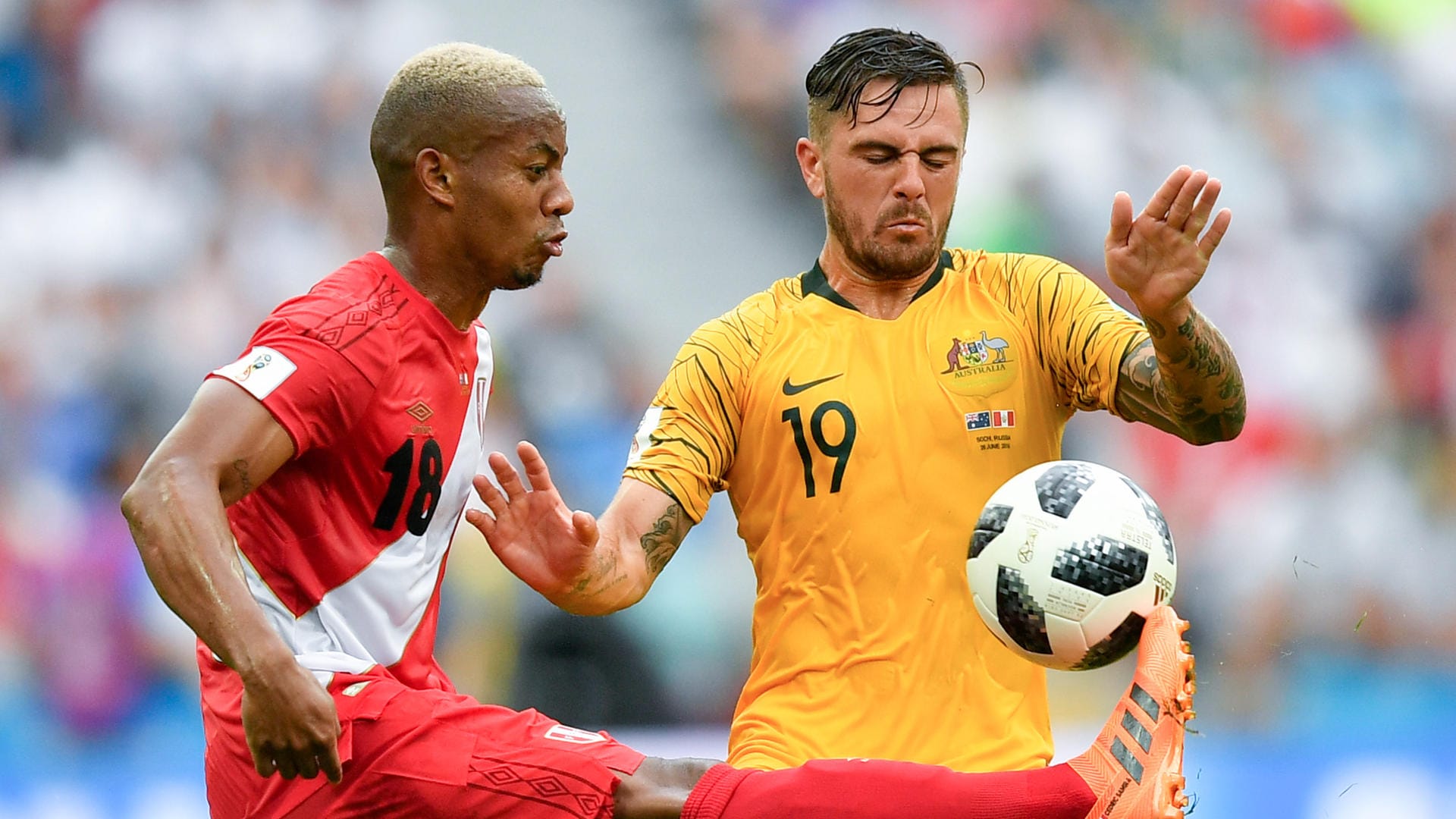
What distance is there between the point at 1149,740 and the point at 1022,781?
0.31 m

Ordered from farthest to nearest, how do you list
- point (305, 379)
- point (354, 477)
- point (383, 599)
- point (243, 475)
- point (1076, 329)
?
point (1076, 329) < point (383, 599) < point (354, 477) < point (305, 379) < point (243, 475)

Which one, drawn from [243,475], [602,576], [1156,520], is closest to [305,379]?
[243,475]

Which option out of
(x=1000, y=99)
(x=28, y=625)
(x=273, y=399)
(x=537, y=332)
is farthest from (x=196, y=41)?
(x=273, y=399)

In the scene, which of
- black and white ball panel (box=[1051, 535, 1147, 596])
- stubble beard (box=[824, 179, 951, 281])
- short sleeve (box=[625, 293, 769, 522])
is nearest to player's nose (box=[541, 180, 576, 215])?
short sleeve (box=[625, 293, 769, 522])

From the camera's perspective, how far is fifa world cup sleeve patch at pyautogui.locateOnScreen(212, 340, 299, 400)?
12.2 ft

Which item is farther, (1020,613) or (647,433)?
(647,433)

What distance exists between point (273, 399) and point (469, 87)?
104cm

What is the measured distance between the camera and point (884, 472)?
4.54 m

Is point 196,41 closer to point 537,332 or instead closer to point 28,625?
point 537,332

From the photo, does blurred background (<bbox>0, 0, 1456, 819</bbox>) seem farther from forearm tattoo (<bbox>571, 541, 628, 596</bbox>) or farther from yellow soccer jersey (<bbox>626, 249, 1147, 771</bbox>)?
forearm tattoo (<bbox>571, 541, 628, 596</bbox>)

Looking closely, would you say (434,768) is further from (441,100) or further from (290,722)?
(441,100)

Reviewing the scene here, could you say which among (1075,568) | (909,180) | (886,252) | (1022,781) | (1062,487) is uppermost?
(909,180)

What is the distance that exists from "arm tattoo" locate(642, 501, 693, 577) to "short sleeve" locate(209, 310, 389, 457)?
94cm

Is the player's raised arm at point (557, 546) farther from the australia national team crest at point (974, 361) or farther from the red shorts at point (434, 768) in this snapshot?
the australia national team crest at point (974, 361)
